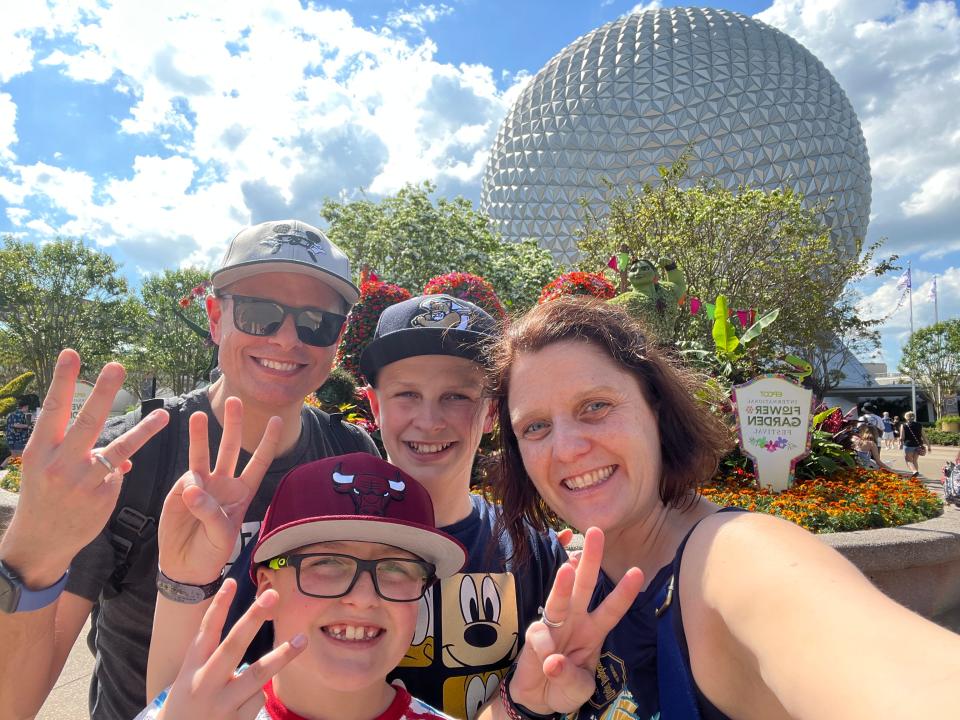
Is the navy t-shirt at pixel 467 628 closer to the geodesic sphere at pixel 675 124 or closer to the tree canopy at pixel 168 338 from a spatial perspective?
the geodesic sphere at pixel 675 124

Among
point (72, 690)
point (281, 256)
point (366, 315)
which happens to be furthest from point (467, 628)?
point (366, 315)

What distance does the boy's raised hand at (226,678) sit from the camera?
47.9 inches

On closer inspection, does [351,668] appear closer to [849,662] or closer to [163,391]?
[849,662]

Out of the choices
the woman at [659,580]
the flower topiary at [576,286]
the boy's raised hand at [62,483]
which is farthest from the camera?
the flower topiary at [576,286]

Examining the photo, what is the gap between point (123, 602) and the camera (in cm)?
203

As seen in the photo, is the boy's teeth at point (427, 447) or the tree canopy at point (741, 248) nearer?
the boy's teeth at point (427, 447)

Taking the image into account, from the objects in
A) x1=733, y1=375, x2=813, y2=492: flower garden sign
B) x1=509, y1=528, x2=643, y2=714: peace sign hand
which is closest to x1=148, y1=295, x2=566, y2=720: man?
x1=509, y1=528, x2=643, y2=714: peace sign hand

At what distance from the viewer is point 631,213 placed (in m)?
16.7

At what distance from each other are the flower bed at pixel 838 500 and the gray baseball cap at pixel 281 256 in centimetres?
395

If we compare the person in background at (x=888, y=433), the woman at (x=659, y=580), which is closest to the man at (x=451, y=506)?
the woman at (x=659, y=580)

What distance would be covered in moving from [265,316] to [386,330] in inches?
20.1

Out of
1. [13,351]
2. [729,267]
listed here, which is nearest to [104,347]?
[13,351]

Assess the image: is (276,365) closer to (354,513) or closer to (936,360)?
(354,513)

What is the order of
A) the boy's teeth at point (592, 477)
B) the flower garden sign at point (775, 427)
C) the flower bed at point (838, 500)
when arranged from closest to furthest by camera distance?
the boy's teeth at point (592, 477), the flower bed at point (838, 500), the flower garden sign at point (775, 427)
